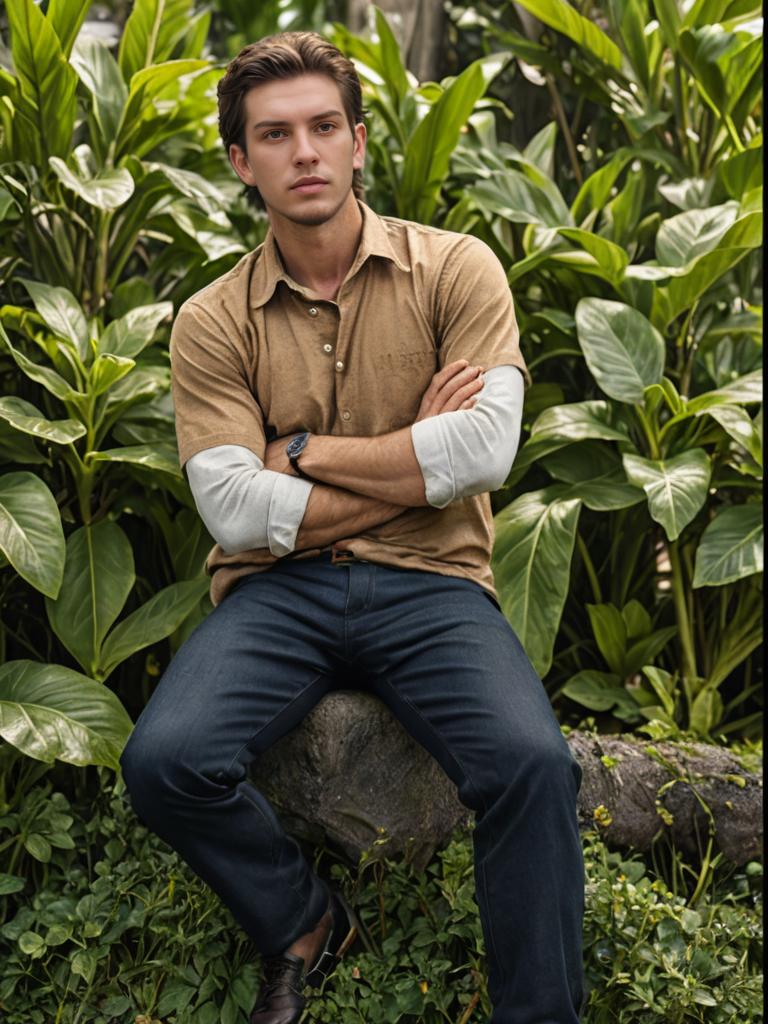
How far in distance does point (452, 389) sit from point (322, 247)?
43 cm

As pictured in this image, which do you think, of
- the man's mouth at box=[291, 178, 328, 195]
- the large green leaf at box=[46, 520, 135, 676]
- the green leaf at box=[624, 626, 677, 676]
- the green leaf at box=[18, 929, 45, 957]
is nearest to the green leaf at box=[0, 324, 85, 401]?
the large green leaf at box=[46, 520, 135, 676]

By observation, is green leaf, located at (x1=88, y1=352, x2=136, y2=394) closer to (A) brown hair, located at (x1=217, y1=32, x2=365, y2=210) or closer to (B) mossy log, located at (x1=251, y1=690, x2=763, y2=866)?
(A) brown hair, located at (x1=217, y1=32, x2=365, y2=210)

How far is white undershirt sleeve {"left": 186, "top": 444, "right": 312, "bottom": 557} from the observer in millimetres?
2289

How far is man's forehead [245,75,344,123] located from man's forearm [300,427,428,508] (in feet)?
2.15

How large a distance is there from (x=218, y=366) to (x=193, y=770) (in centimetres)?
82

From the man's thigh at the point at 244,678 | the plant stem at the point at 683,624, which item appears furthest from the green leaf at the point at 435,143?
the man's thigh at the point at 244,678

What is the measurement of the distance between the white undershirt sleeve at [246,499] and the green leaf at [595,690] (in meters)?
1.04

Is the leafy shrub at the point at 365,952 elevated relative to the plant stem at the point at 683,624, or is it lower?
lower

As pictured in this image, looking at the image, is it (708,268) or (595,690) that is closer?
(708,268)

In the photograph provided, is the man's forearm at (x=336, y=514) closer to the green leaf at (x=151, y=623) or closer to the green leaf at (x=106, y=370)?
the green leaf at (x=151, y=623)

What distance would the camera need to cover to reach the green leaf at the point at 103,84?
3.25 meters

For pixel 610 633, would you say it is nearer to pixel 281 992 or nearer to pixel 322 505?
pixel 322 505

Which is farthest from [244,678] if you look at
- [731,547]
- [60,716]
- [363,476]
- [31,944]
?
[731,547]

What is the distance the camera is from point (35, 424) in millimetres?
2658
